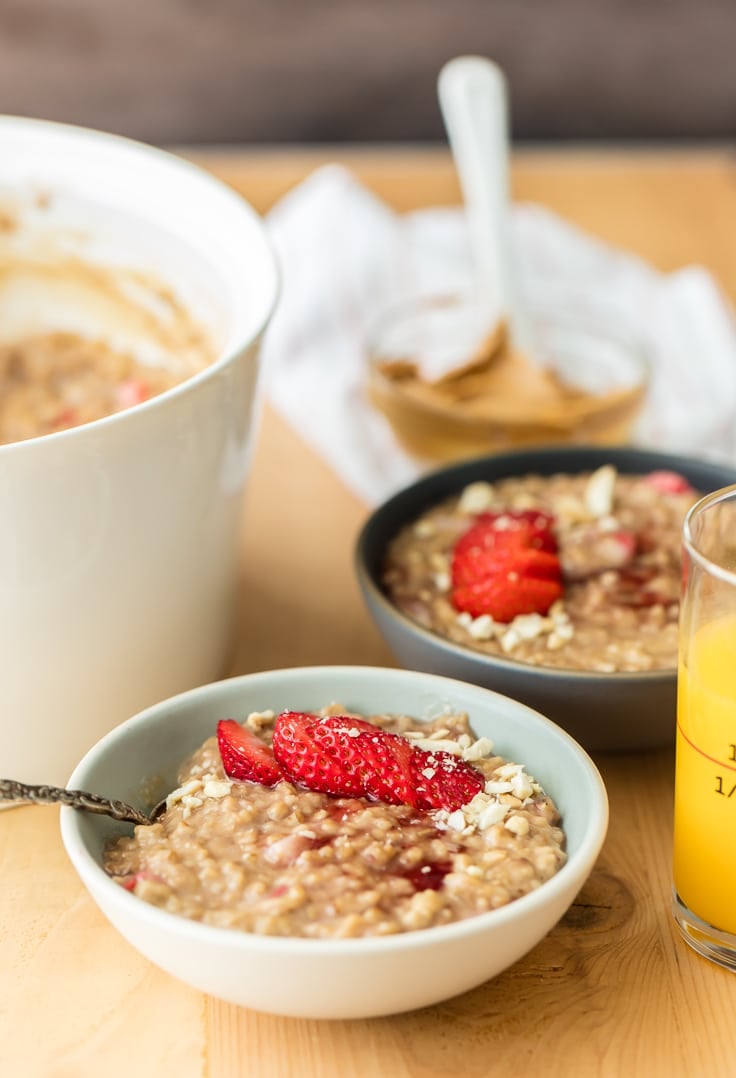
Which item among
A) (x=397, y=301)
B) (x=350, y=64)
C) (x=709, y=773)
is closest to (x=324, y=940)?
(x=709, y=773)

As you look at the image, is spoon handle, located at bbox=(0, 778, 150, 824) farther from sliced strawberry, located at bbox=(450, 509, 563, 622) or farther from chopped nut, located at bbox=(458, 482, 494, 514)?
chopped nut, located at bbox=(458, 482, 494, 514)

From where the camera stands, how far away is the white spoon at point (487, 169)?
1290 mm

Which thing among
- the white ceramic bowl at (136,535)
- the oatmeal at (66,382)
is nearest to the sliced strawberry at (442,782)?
the white ceramic bowl at (136,535)

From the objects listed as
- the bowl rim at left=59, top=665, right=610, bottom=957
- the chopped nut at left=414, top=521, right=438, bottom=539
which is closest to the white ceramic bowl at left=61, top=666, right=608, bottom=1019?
the bowl rim at left=59, top=665, right=610, bottom=957

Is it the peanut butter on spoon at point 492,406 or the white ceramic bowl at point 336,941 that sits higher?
the white ceramic bowl at point 336,941

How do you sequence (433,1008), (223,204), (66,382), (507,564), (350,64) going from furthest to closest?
1. (350,64)
2. (66,382)
3. (223,204)
4. (507,564)
5. (433,1008)

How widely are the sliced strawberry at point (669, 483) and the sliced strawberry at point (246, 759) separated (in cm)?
44

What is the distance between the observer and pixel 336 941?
0.67 meters

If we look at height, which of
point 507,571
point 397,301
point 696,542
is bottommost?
point 397,301

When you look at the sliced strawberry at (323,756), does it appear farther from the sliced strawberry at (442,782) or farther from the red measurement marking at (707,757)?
the red measurement marking at (707,757)

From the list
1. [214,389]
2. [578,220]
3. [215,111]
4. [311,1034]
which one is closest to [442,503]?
[214,389]

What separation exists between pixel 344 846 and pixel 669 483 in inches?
19.8

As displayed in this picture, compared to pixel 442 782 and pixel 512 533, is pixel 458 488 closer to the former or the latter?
pixel 512 533

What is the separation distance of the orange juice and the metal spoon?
31 cm
